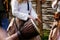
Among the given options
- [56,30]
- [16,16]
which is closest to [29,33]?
[16,16]

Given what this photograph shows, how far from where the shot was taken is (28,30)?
3781 mm

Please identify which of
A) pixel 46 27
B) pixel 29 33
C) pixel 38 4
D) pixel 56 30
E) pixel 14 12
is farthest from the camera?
pixel 46 27

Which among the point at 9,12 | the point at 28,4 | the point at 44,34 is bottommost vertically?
the point at 44,34

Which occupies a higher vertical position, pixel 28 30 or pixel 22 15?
pixel 22 15

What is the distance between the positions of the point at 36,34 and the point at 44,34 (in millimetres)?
3152

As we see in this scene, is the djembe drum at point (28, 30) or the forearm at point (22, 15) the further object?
the forearm at point (22, 15)

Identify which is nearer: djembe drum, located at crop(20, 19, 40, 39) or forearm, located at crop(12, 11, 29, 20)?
djembe drum, located at crop(20, 19, 40, 39)

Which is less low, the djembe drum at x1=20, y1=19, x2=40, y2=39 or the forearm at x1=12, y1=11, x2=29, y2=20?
the forearm at x1=12, y1=11, x2=29, y2=20

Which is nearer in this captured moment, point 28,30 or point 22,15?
point 28,30

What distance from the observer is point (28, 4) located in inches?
162

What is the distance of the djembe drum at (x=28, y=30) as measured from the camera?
371cm

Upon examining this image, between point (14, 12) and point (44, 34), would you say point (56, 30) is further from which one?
point (44, 34)

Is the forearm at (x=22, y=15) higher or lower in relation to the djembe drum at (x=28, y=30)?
higher

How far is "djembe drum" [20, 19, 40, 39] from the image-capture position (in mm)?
3711
